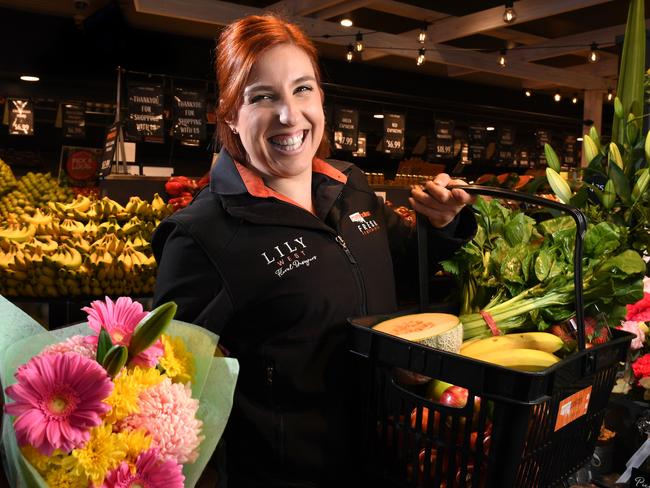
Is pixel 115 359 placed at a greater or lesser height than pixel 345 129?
lesser

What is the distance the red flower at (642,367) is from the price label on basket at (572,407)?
626 millimetres

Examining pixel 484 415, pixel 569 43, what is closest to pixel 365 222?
pixel 484 415

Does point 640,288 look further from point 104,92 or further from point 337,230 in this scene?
point 104,92

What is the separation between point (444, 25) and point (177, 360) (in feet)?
22.8

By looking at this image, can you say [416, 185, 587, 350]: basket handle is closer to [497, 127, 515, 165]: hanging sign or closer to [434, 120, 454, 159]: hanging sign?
[434, 120, 454, 159]: hanging sign

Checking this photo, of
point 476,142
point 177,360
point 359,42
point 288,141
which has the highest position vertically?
point 359,42

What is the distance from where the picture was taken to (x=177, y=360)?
86 centimetres

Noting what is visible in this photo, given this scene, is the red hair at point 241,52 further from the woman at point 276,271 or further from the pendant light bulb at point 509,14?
the pendant light bulb at point 509,14

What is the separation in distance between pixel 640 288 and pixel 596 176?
706mm

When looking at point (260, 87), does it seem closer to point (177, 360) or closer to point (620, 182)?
point (177, 360)

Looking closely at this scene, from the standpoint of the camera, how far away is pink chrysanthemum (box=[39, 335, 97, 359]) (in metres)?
0.80

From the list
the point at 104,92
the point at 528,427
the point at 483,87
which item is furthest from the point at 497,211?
the point at 483,87

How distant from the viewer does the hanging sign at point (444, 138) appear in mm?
9219

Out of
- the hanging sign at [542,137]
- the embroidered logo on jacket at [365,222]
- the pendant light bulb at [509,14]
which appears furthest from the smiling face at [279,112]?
the hanging sign at [542,137]
